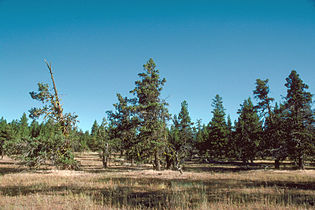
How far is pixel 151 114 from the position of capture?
→ 24.9 m

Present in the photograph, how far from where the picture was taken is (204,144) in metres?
50.8

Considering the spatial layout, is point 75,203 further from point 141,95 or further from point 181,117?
point 181,117

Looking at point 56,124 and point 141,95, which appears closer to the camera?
point 56,124

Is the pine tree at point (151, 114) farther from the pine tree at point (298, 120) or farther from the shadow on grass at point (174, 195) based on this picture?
the pine tree at point (298, 120)

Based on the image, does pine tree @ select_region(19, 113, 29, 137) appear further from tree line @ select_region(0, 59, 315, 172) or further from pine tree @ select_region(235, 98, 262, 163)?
pine tree @ select_region(235, 98, 262, 163)

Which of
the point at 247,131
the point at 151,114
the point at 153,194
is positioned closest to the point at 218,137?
the point at 247,131

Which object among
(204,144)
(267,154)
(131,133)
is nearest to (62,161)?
(131,133)

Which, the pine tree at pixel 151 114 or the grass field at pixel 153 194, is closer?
the grass field at pixel 153 194

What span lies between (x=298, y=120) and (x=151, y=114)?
68.4 ft

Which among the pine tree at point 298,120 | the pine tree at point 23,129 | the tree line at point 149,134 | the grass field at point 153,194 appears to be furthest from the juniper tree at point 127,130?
the pine tree at point 23,129

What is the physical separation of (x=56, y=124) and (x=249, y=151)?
109 feet

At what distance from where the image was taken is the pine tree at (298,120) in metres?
26.1

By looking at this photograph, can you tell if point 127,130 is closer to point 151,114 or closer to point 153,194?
point 151,114

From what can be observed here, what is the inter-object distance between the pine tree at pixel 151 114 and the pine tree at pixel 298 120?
18.1 m
